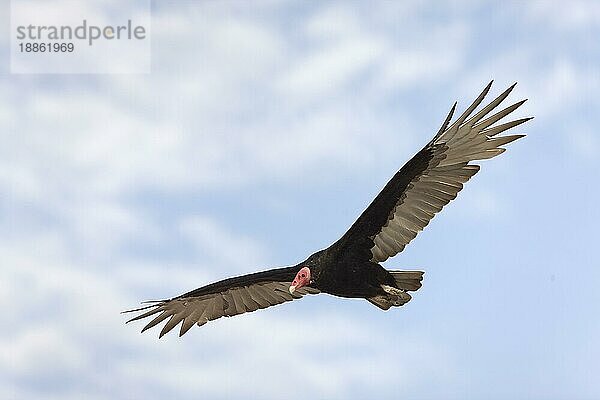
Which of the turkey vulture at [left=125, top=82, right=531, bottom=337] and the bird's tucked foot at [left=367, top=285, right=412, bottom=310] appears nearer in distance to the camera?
the turkey vulture at [left=125, top=82, right=531, bottom=337]

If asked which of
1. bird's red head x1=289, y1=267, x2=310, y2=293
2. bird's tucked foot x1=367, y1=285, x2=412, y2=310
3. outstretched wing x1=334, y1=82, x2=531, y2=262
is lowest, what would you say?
bird's tucked foot x1=367, y1=285, x2=412, y2=310

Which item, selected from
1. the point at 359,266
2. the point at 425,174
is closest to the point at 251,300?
the point at 359,266

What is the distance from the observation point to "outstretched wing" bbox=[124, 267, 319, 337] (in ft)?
39.7

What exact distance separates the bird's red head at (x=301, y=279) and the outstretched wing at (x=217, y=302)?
1.38 metres

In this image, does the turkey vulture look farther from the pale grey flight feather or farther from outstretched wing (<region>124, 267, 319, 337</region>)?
outstretched wing (<region>124, 267, 319, 337</region>)

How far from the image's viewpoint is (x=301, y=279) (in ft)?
34.4

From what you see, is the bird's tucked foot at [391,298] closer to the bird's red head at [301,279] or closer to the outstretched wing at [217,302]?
the bird's red head at [301,279]

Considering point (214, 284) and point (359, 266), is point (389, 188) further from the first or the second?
point (214, 284)

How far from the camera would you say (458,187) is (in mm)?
10258

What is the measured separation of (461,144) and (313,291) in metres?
2.32

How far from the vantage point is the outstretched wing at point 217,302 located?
12.1 metres

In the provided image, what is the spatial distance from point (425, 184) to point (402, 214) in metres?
0.40

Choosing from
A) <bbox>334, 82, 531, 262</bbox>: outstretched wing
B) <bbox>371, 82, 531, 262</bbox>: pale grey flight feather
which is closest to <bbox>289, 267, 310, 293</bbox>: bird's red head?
<bbox>334, 82, 531, 262</bbox>: outstretched wing

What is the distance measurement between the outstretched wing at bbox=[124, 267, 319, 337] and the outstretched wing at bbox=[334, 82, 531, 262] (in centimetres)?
179
